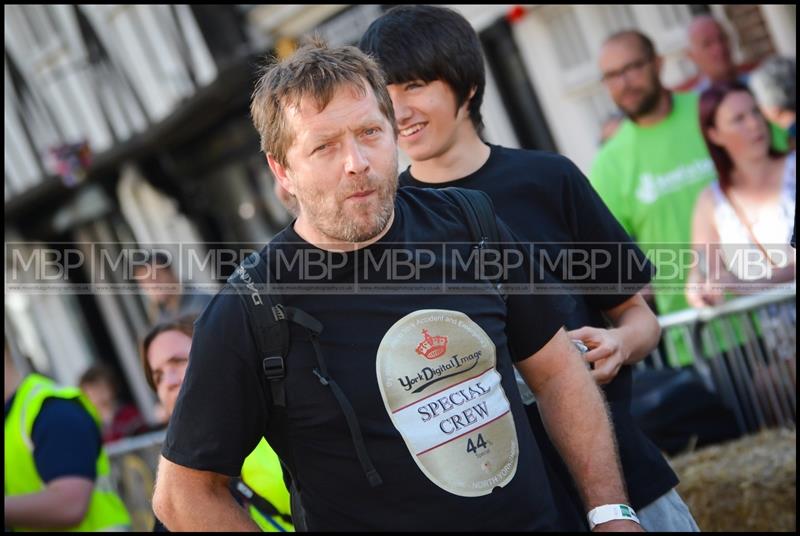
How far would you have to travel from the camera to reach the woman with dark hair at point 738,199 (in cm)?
586

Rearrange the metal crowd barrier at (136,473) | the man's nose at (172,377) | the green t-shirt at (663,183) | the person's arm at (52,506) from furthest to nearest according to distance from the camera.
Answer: the metal crowd barrier at (136,473)
the green t-shirt at (663,183)
the person's arm at (52,506)
the man's nose at (172,377)

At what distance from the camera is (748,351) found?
5.84 metres

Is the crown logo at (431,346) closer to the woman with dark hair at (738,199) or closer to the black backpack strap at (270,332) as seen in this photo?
the black backpack strap at (270,332)

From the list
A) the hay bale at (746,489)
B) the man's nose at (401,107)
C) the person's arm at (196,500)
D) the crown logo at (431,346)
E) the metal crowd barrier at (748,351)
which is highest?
the man's nose at (401,107)

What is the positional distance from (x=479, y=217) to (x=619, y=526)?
0.78 m

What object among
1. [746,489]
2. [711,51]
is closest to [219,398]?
[746,489]

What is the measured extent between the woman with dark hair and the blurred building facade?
2007mm

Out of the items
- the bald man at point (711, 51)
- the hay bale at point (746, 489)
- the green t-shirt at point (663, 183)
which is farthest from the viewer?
the bald man at point (711, 51)

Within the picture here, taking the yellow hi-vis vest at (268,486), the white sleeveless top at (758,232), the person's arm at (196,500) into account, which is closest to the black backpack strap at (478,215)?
the person's arm at (196,500)

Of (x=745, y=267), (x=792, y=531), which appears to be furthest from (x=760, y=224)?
(x=792, y=531)

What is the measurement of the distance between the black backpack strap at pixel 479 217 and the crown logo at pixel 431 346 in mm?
240

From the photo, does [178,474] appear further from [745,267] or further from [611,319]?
[745,267]

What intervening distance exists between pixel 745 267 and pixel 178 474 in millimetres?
4187

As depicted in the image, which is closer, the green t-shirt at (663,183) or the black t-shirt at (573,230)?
the black t-shirt at (573,230)
